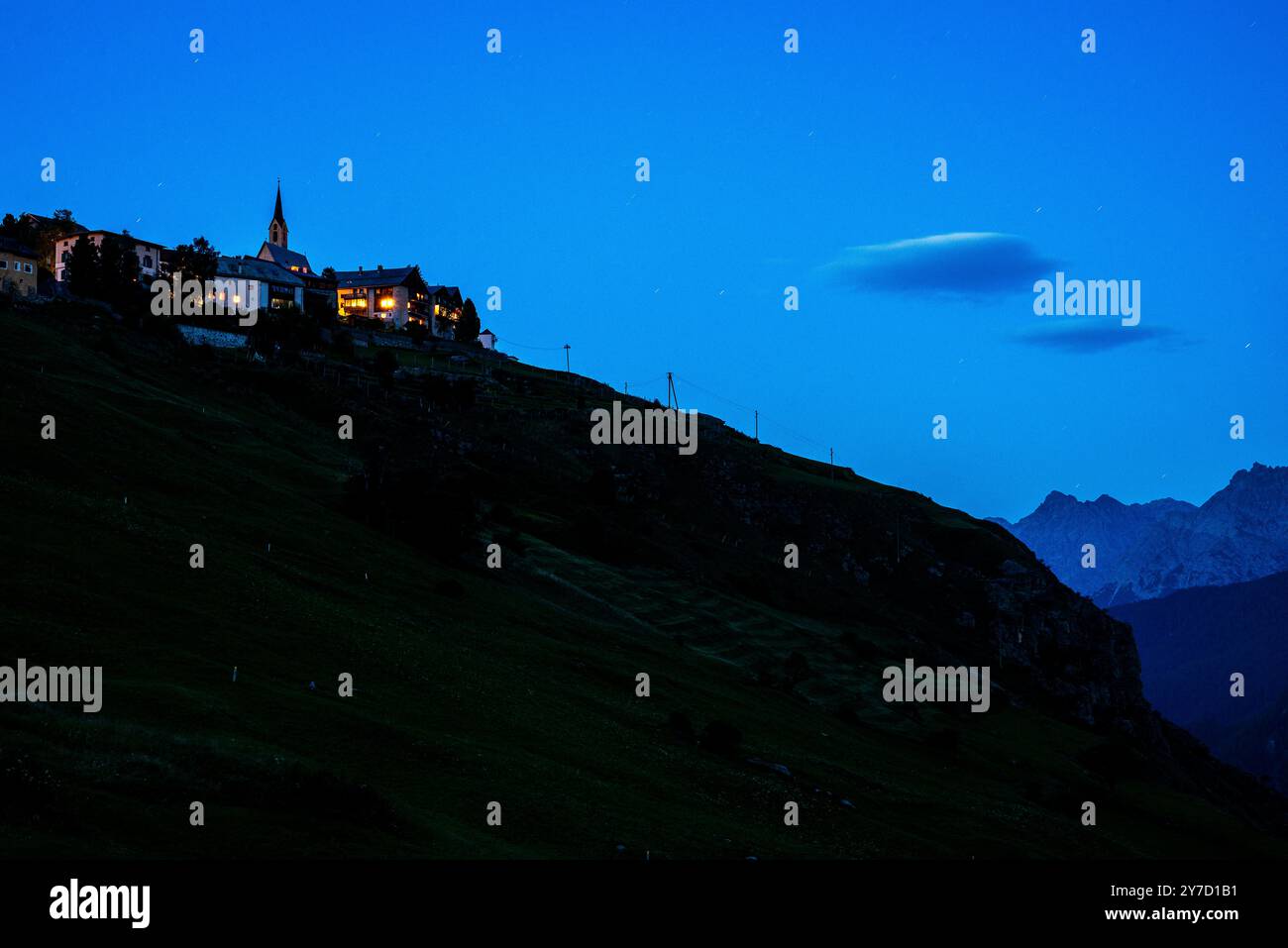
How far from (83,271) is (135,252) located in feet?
103

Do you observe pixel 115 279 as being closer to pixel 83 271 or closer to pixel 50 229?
pixel 83 271

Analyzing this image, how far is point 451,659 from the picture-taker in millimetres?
58406

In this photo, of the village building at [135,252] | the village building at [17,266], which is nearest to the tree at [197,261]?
the village building at [135,252]

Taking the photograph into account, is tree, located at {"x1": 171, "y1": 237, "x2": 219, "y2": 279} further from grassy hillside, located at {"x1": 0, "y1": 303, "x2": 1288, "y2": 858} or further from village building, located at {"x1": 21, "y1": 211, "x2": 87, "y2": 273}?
grassy hillside, located at {"x1": 0, "y1": 303, "x2": 1288, "y2": 858}

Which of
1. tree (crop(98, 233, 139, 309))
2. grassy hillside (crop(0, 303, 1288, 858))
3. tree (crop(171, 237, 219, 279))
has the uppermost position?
tree (crop(171, 237, 219, 279))

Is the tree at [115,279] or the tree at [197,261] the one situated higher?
the tree at [197,261]

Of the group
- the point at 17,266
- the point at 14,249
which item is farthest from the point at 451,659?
the point at 17,266

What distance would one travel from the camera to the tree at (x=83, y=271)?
149375mm

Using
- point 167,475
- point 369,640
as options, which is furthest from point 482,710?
point 167,475

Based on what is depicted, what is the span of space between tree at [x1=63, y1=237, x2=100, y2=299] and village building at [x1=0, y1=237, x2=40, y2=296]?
4921 millimetres

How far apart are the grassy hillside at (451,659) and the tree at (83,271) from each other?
21.7 meters

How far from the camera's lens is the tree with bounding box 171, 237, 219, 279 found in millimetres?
180125

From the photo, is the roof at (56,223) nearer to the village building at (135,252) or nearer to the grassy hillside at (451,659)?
the village building at (135,252)

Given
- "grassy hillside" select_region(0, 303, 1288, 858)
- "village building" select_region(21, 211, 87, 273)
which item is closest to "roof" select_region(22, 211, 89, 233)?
"village building" select_region(21, 211, 87, 273)
